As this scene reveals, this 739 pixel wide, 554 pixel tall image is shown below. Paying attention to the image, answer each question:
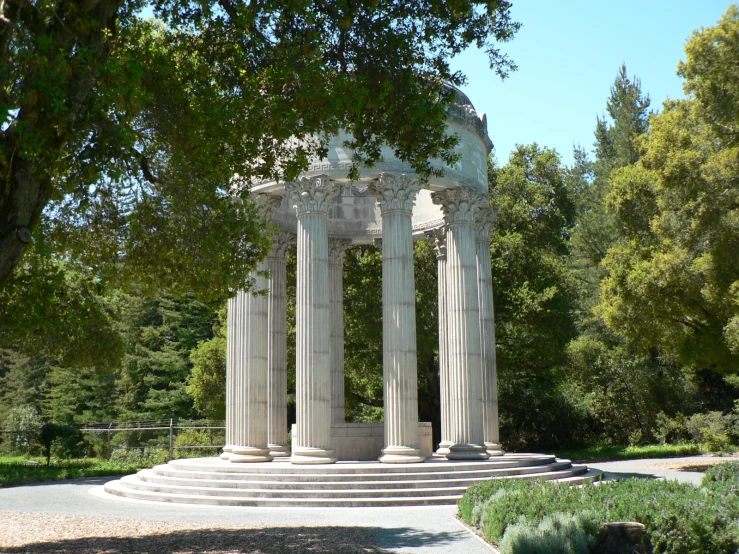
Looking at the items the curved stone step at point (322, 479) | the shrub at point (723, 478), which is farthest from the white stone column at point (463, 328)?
the shrub at point (723, 478)

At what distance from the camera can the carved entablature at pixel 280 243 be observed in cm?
3550

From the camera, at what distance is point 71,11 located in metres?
12.1

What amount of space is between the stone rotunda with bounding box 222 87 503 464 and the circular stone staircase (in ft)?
4.89

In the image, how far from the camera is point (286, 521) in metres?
A: 20.2

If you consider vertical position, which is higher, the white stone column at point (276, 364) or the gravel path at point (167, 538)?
the white stone column at point (276, 364)

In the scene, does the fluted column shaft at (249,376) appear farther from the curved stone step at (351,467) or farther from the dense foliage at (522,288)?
the dense foliage at (522,288)

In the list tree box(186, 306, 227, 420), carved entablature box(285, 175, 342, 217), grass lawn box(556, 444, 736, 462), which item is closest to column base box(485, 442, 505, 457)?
carved entablature box(285, 175, 342, 217)

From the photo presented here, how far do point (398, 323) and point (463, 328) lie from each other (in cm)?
372

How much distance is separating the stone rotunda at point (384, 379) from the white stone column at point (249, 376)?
48mm

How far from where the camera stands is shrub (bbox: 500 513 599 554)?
512 inches

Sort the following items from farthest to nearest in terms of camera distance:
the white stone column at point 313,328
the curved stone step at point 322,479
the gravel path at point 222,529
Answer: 1. the white stone column at point 313,328
2. the curved stone step at point 322,479
3. the gravel path at point 222,529

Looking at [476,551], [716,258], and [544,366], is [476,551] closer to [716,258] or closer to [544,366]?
[716,258]

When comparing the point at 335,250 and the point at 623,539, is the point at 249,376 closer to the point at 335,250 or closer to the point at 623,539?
the point at 335,250

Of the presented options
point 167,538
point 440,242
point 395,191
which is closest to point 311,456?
point 167,538
